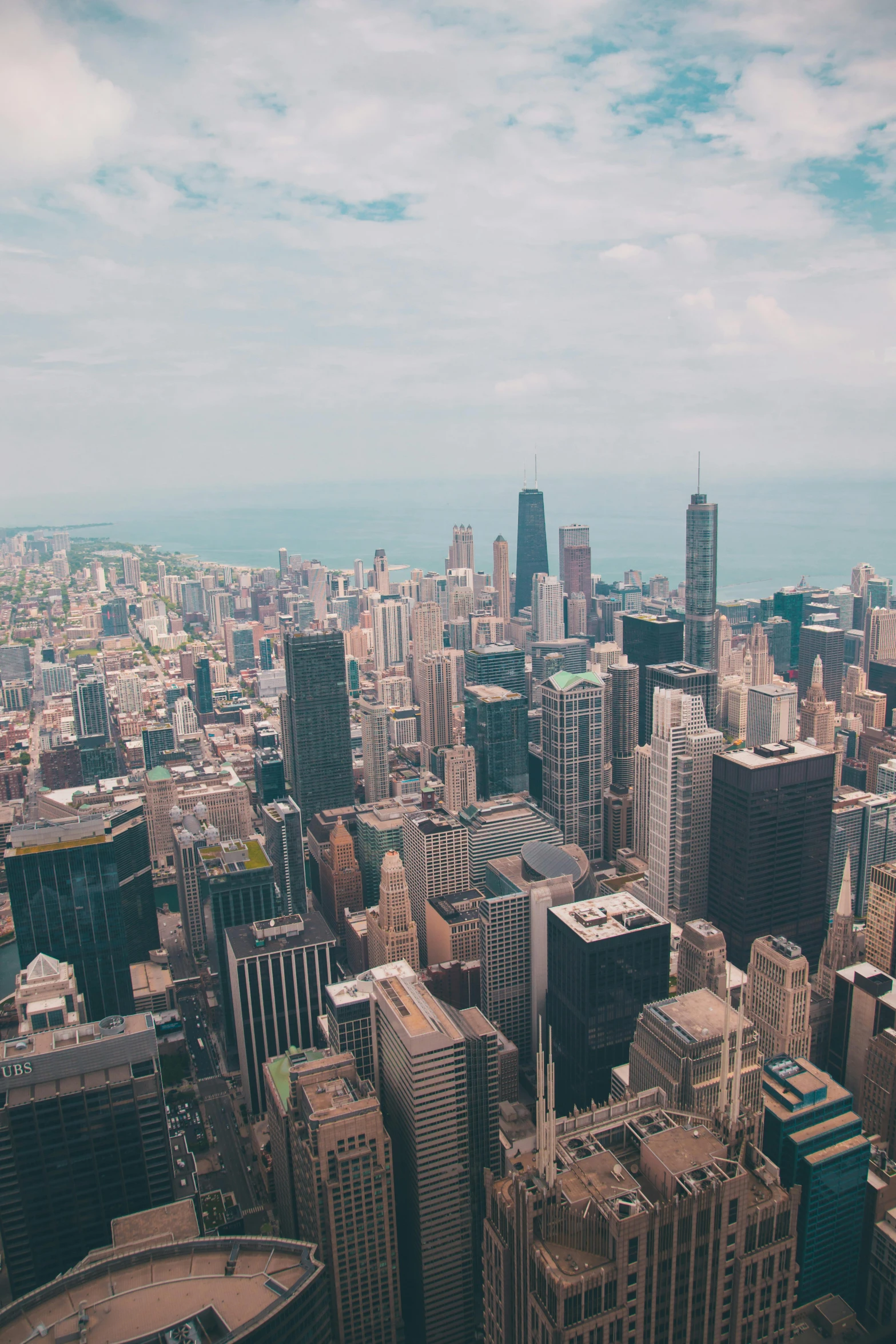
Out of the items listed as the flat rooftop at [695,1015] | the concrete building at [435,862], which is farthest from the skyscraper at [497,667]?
the flat rooftop at [695,1015]

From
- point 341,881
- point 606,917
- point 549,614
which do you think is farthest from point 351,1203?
point 549,614

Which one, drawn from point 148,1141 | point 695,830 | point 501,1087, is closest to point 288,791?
point 695,830

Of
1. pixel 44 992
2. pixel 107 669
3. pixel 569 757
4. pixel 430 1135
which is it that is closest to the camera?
pixel 430 1135

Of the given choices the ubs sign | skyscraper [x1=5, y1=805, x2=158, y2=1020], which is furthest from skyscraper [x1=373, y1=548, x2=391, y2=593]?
the ubs sign

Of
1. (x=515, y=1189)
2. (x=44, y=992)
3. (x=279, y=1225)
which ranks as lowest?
(x=279, y=1225)

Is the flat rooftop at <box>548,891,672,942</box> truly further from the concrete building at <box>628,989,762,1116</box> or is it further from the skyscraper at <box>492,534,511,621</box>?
the skyscraper at <box>492,534,511,621</box>

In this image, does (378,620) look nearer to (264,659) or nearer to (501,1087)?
(264,659)
